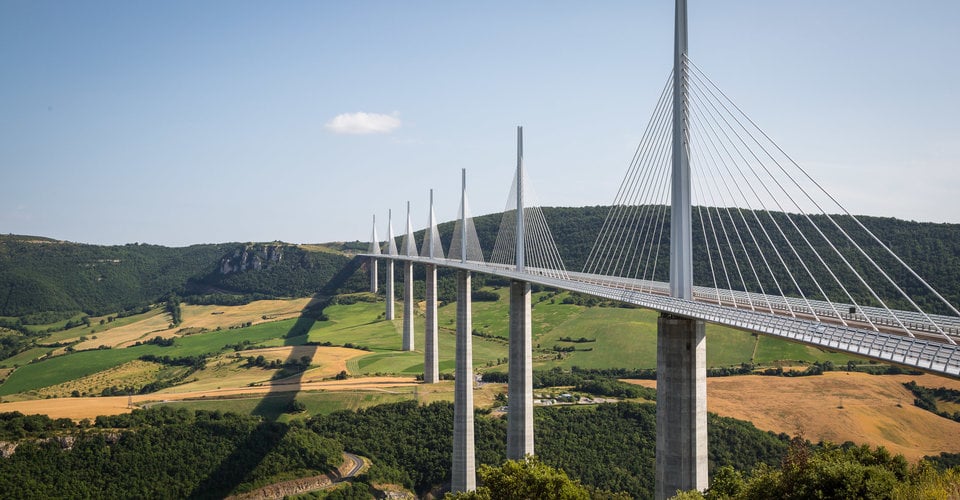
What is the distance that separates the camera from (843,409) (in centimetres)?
4650

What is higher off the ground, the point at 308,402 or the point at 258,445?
the point at 258,445

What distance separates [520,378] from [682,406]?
17.6 metres

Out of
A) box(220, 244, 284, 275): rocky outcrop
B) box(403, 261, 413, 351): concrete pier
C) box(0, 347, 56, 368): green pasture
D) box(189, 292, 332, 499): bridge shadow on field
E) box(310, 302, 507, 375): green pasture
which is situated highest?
box(220, 244, 284, 275): rocky outcrop

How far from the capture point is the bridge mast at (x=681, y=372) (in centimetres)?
1914

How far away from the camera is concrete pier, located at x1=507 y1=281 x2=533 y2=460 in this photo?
118ft

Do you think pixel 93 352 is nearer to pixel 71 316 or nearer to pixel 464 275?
pixel 71 316

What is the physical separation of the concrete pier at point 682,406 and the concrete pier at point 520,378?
16.6m

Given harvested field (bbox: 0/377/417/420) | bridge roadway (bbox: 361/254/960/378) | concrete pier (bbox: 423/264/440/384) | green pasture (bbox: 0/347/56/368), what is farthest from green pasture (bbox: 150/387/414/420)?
green pasture (bbox: 0/347/56/368)

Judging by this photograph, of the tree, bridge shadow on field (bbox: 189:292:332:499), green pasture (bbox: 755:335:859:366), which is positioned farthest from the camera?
green pasture (bbox: 755:335:859:366)

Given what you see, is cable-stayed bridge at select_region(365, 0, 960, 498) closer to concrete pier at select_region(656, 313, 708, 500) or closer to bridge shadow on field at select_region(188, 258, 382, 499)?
concrete pier at select_region(656, 313, 708, 500)

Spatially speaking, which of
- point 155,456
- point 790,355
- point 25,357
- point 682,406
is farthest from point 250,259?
point 682,406

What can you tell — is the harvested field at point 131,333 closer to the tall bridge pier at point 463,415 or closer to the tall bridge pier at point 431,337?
the tall bridge pier at point 431,337

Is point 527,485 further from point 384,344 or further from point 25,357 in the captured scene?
point 25,357

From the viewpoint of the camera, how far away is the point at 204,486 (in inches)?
1416
